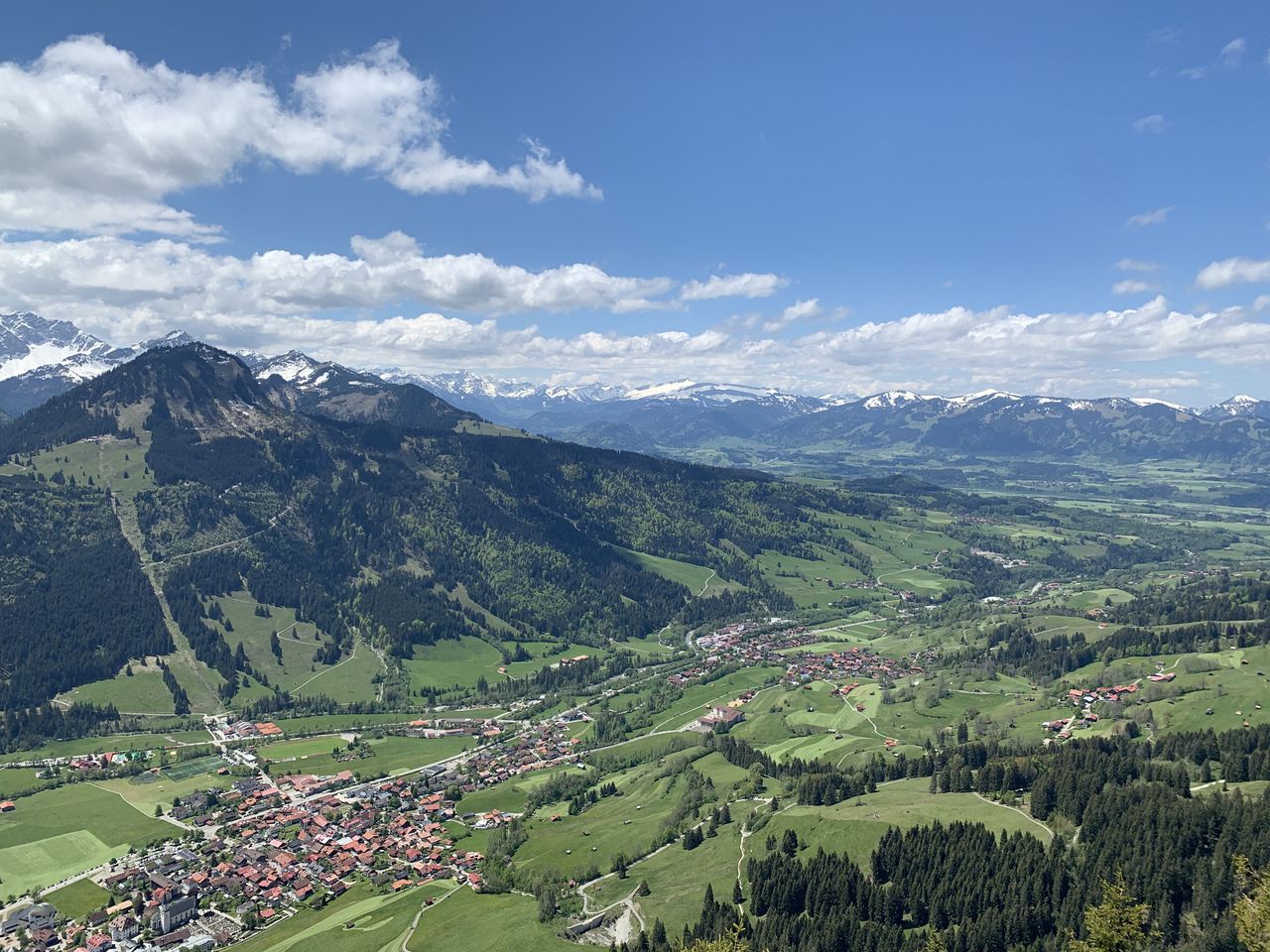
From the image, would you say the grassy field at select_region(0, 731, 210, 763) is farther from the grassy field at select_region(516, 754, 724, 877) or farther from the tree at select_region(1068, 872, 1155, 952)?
the tree at select_region(1068, 872, 1155, 952)

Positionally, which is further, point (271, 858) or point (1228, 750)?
point (271, 858)

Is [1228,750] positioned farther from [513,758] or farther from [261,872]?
[261,872]

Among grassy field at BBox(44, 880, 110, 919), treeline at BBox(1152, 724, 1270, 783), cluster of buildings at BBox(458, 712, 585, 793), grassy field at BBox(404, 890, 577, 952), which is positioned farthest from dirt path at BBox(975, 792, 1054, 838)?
grassy field at BBox(44, 880, 110, 919)

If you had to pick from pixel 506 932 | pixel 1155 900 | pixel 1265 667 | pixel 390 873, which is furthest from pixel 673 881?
pixel 1265 667

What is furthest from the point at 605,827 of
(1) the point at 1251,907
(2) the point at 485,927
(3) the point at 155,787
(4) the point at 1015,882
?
(3) the point at 155,787

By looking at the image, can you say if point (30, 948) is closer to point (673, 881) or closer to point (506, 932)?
point (506, 932)

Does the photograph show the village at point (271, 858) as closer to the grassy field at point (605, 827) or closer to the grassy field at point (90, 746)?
the grassy field at point (605, 827)
